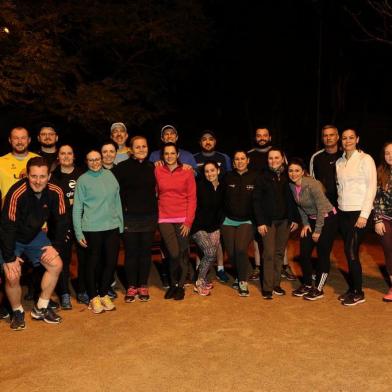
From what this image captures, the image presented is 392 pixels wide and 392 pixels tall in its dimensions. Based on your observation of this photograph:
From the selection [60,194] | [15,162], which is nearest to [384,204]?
[60,194]

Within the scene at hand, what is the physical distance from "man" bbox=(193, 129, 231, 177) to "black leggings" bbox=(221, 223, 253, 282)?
94 centimetres

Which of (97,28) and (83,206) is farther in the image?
(97,28)

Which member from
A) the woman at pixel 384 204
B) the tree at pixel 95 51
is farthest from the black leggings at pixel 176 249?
the tree at pixel 95 51

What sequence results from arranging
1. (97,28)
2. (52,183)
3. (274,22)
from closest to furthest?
1. (52,183)
2. (97,28)
3. (274,22)

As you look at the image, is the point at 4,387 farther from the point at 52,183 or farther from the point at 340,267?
the point at 340,267

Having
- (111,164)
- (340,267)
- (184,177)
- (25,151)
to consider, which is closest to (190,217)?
(184,177)

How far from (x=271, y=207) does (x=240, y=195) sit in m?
0.41

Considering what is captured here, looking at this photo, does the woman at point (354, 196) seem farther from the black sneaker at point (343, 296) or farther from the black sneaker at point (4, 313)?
the black sneaker at point (4, 313)

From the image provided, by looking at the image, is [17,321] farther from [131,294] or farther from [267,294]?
[267,294]

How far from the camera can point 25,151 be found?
6.26m

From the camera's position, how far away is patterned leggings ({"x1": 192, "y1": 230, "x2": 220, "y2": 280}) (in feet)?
22.1

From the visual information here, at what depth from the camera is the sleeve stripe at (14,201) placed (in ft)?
18.0

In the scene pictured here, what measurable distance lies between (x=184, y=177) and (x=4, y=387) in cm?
318

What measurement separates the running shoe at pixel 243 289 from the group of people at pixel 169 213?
13 mm
